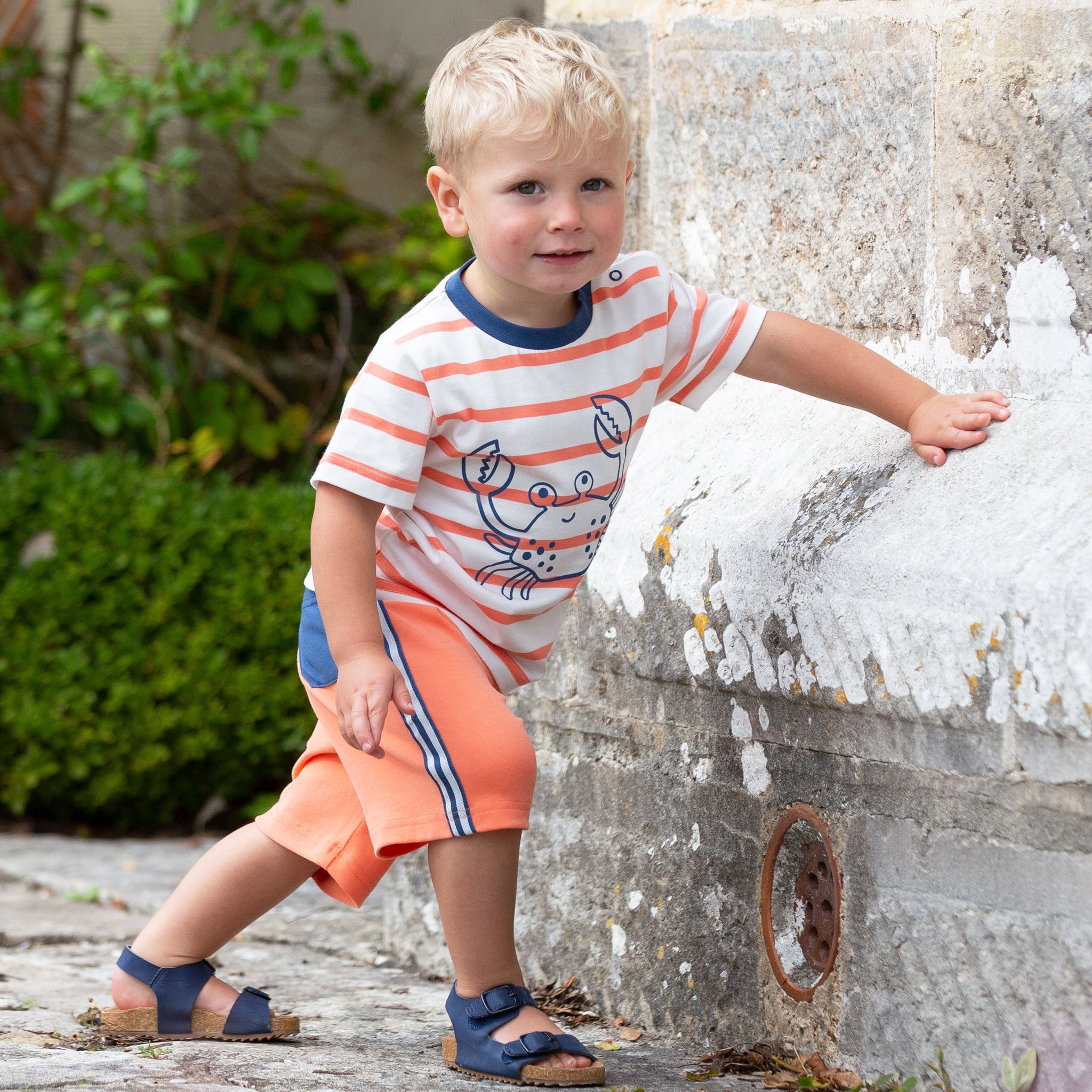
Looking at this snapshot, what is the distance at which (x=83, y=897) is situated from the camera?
9.64 ft

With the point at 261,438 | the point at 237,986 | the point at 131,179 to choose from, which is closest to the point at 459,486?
the point at 237,986

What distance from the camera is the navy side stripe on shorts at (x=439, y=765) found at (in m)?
1.68

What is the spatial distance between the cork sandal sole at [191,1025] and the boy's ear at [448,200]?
3.38 ft

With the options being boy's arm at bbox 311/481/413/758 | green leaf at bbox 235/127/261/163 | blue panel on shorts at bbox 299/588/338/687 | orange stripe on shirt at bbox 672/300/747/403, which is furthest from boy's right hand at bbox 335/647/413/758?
green leaf at bbox 235/127/261/163

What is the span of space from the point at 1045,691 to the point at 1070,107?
650mm

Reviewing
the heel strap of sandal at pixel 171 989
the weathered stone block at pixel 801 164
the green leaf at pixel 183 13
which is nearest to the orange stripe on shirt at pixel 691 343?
the weathered stone block at pixel 801 164

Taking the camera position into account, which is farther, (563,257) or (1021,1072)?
(563,257)

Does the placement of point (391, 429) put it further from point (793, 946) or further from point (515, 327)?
point (793, 946)

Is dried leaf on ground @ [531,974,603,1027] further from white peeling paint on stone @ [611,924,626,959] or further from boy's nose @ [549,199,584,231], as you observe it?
boy's nose @ [549,199,584,231]

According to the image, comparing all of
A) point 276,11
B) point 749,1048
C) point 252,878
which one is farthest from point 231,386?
point 749,1048

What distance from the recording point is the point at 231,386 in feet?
14.6

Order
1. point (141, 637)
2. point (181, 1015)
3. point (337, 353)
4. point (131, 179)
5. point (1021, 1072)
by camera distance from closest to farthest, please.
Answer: point (1021, 1072) < point (181, 1015) < point (141, 637) < point (131, 179) < point (337, 353)

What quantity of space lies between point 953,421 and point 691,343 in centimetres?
34

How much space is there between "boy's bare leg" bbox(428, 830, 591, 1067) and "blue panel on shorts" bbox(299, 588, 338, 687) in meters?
0.24
